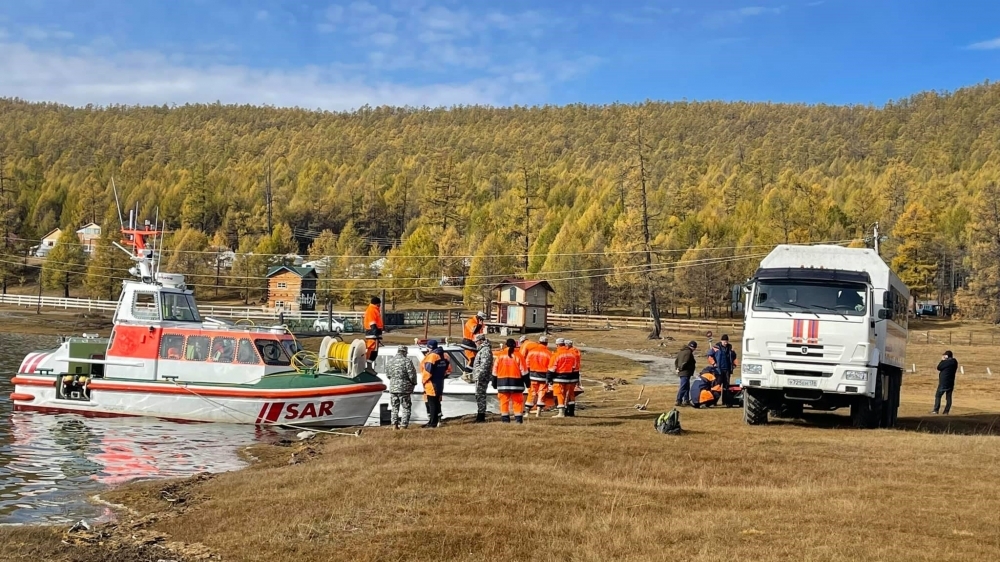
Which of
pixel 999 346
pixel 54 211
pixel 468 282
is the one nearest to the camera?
pixel 999 346

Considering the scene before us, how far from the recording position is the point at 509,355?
22.3 meters

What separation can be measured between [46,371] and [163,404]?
15.4ft

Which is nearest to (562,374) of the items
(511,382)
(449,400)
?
(511,382)

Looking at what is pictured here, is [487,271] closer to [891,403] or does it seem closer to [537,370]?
[537,370]

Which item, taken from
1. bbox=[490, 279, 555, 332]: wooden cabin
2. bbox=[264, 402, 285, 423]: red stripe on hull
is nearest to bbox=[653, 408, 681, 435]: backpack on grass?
bbox=[264, 402, 285, 423]: red stripe on hull

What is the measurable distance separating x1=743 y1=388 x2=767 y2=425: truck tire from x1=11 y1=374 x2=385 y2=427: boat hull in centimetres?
1016

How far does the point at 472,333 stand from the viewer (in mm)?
28156

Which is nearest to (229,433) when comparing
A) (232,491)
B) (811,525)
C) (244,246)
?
(232,491)

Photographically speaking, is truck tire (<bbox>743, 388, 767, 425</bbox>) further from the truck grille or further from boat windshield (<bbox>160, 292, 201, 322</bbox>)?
boat windshield (<bbox>160, 292, 201, 322</bbox>)

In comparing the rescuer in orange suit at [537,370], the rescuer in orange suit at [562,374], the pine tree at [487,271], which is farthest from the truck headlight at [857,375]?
the pine tree at [487,271]

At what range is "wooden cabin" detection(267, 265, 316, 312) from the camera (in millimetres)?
98375

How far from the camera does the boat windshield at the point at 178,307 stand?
29.6 meters

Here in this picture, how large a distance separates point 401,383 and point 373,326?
446cm

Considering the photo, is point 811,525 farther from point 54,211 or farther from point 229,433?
point 54,211
